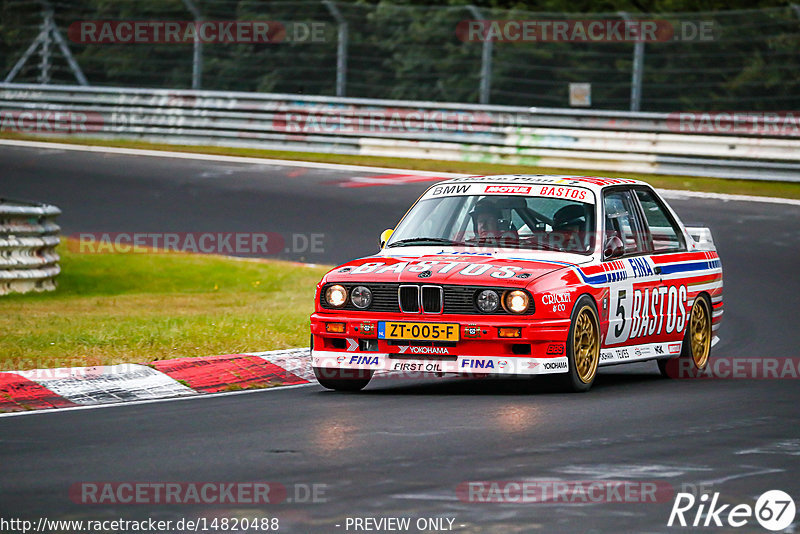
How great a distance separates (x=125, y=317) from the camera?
44.7 feet

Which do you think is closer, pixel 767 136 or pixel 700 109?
pixel 767 136

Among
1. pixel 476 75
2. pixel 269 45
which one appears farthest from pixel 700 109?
pixel 269 45

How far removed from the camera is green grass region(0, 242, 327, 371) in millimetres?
11000

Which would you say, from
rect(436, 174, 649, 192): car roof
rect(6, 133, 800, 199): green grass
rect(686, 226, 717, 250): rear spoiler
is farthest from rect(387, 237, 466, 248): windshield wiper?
rect(6, 133, 800, 199): green grass

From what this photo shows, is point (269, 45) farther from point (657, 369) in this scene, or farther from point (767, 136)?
point (657, 369)

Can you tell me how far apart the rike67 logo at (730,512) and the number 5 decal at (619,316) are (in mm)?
3798

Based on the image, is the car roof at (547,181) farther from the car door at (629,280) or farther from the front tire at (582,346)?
the front tire at (582,346)

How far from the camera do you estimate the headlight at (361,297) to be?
9461 mm

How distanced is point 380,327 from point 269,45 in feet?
73.9

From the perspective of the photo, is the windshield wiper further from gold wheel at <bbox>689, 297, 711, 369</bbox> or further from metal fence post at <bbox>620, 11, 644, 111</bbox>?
metal fence post at <bbox>620, 11, 644, 111</bbox>

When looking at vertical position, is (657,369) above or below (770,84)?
below

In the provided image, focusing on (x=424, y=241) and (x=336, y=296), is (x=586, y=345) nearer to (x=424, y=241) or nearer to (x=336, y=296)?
(x=424, y=241)

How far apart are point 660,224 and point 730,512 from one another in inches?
217

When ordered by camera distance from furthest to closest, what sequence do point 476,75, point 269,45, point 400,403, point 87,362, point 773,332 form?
point 269,45
point 476,75
point 773,332
point 87,362
point 400,403
